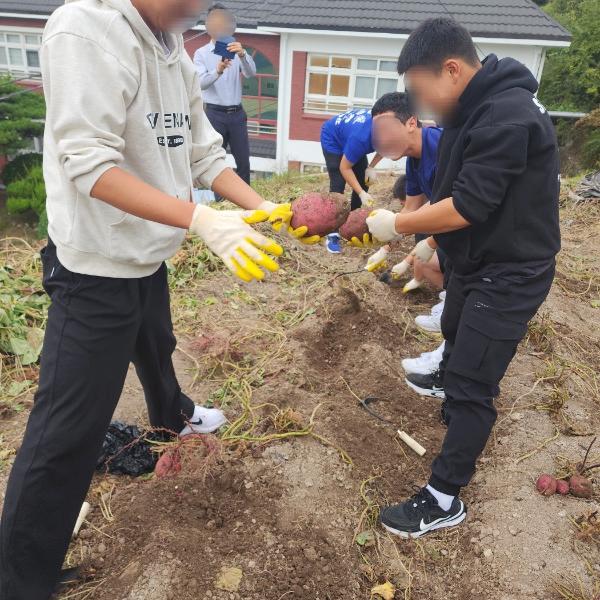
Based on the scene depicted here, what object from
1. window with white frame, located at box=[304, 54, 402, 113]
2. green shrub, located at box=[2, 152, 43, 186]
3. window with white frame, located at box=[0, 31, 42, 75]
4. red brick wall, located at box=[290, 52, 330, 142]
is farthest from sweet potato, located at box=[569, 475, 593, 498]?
window with white frame, located at box=[0, 31, 42, 75]

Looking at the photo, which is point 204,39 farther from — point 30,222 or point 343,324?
point 343,324

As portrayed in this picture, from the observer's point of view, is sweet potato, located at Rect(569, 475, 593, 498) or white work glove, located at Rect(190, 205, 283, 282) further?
sweet potato, located at Rect(569, 475, 593, 498)

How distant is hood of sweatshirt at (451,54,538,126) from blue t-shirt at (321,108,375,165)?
280cm

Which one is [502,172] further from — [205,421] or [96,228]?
[205,421]

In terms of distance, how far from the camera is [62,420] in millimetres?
1702

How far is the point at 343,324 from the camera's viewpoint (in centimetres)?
387

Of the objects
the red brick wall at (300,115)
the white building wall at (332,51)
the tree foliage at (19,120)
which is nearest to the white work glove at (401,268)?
the white building wall at (332,51)

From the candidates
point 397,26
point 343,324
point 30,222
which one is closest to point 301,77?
point 397,26

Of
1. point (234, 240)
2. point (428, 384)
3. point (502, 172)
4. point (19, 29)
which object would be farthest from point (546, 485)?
point (19, 29)

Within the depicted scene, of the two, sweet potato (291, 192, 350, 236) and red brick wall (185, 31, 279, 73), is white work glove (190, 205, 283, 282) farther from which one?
red brick wall (185, 31, 279, 73)

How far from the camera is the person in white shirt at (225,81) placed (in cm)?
562

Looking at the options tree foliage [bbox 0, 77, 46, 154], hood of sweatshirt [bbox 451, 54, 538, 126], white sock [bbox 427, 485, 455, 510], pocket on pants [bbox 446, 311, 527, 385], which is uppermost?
hood of sweatshirt [bbox 451, 54, 538, 126]

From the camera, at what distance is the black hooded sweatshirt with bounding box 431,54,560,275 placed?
184cm

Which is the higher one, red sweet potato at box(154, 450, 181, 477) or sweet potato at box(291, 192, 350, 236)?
sweet potato at box(291, 192, 350, 236)
